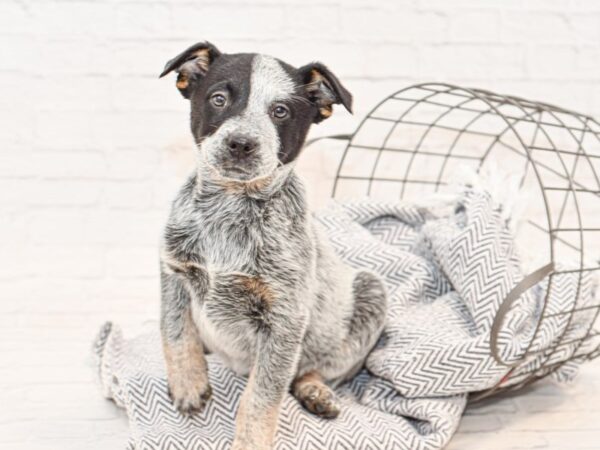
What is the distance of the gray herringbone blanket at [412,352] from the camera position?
2711 mm

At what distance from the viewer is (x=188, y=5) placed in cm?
393

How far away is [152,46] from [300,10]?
0.69m

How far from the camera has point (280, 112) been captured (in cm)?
240

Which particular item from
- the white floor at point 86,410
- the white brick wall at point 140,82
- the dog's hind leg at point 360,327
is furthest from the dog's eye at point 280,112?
the white brick wall at point 140,82

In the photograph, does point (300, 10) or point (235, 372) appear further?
point (300, 10)

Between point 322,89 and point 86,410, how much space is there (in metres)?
1.38

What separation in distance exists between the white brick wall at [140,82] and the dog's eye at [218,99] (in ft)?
5.34

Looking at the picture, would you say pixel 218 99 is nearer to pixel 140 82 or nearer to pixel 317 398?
pixel 317 398

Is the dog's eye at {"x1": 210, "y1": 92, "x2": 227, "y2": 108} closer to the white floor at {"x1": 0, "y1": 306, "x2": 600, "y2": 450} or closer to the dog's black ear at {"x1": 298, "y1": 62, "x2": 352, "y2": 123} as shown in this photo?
the dog's black ear at {"x1": 298, "y1": 62, "x2": 352, "y2": 123}

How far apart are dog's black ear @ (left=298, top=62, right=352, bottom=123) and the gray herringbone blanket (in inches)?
36.3

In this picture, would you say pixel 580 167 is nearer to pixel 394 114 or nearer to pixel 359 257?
pixel 394 114

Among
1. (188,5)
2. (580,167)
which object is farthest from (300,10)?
(580,167)

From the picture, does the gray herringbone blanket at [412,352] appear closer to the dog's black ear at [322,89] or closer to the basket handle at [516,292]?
the basket handle at [516,292]

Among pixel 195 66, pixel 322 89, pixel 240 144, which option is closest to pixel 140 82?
pixel 195 66
